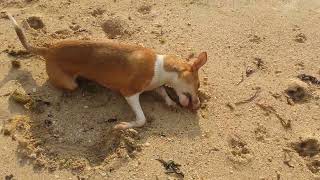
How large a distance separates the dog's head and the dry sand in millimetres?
109

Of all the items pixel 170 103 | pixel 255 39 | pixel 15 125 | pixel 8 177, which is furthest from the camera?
pixel 255 39

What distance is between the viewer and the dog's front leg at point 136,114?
4.16 metres

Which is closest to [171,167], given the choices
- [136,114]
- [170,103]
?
[136,114]

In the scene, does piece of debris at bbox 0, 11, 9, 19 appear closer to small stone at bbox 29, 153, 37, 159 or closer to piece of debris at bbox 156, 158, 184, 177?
small stone at bbox 29, 153, 37, 159

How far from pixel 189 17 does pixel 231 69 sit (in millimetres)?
778

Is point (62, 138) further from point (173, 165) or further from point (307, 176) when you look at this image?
point (307, 176)

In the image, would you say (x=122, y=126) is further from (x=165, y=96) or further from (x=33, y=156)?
(x=33, y=156)

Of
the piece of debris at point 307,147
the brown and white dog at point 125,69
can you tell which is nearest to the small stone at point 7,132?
the brown and white dog at point 125,69

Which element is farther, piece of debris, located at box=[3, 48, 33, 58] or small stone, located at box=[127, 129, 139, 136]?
piece of debris, located at box=[3, 48, 33, 58]

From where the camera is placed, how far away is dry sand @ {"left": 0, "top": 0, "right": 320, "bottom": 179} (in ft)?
13.3

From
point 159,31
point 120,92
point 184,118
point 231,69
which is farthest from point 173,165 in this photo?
point 159,31

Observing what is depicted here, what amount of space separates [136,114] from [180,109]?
40 cm

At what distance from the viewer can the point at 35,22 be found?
518 cm

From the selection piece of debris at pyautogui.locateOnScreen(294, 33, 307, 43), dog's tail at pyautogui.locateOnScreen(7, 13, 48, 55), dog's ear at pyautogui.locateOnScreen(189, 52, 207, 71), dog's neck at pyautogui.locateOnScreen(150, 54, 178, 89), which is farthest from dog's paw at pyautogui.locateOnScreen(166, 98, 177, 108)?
piece of debris at pyautogui.locateOnScreen(294, 33, 307, 43)
